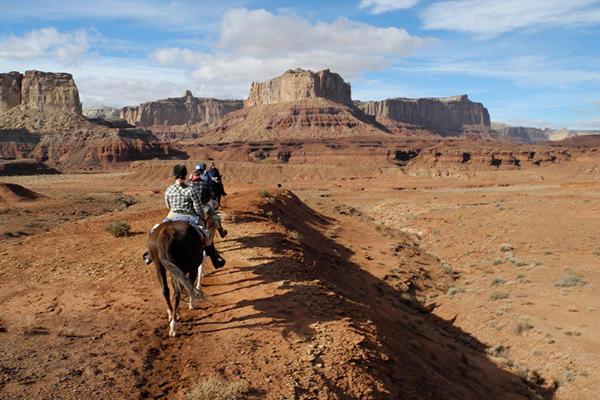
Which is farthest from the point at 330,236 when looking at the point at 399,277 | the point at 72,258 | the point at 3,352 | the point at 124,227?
the point at 3,352

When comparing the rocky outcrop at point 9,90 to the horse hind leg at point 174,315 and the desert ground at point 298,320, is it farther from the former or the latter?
the horse hind leg at point 174,315

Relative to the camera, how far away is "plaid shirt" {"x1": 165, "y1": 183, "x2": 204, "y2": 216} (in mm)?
7484

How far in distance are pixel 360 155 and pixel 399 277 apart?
320ft

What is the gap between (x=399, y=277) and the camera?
1684 centimetres

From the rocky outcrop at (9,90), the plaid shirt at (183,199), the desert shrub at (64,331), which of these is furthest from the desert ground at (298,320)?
the rocky outcrop at (9,90)

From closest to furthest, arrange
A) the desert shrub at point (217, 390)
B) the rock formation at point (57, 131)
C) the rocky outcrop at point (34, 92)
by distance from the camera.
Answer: the desert shrub at point (217, 390), the rock formation at point (57, 131), the rocky outcrop at point (34, 92)

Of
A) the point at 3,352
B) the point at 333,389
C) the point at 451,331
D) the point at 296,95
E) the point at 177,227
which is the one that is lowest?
the point at 451,331

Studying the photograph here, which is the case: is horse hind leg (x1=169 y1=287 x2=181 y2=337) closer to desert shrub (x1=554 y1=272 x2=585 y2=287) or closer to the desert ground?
the desert ground

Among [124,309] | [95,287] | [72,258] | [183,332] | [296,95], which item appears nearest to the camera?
[183,332]

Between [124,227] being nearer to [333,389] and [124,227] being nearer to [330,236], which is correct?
[333,389]

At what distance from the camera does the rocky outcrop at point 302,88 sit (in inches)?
6555

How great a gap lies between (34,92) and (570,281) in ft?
467

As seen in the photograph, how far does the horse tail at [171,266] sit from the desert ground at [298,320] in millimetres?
890

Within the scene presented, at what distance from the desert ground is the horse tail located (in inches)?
35.0
